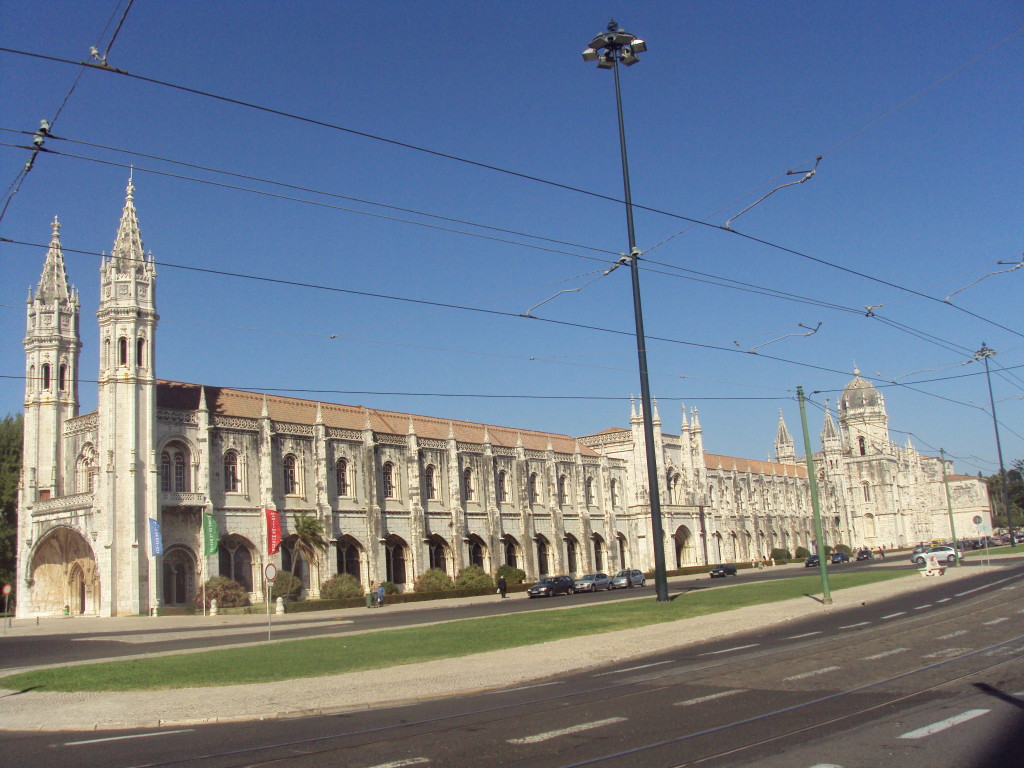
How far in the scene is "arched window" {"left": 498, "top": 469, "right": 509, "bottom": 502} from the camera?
2557 inches

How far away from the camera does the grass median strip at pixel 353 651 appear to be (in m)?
16.7

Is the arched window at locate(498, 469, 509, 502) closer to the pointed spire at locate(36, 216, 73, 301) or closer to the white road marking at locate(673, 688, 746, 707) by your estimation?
the pointed spire at locate(36, 216, 73, 301)

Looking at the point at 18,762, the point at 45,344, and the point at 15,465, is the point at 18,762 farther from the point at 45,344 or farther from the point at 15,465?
the point at 15,465

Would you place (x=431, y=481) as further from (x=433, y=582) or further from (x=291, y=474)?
(x=291, y=474)

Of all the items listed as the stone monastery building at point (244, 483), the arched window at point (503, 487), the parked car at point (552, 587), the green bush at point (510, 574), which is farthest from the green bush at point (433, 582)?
the arched window at point (503, 487)

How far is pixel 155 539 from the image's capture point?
42156 mm

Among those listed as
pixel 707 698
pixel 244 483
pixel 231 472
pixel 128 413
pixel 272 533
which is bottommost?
pixel 707 698

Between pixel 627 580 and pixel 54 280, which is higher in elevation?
pixel 54 280

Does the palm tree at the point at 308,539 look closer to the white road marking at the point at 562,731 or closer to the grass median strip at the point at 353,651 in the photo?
the grass median strip at the point at 353,651

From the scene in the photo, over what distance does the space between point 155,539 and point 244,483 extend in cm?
725

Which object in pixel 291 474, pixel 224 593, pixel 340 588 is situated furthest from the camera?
pixel 291 474

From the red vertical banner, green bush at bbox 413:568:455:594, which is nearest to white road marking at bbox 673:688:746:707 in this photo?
the red vertical banner

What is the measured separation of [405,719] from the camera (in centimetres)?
1199

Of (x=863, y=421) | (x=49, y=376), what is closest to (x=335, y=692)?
(x=49, y=376)
